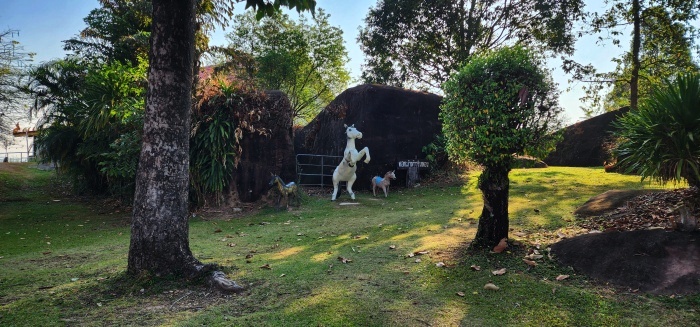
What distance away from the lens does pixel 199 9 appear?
33.8 ft

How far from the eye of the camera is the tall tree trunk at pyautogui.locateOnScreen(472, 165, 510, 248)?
4.80m

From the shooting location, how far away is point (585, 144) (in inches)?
712

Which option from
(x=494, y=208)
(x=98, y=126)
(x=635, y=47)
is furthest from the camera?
(x=635, y=47)

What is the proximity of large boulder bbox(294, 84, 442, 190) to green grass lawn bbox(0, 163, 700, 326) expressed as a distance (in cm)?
548

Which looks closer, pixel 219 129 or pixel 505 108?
pixel 505 108

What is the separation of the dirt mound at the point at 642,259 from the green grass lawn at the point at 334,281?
17cm

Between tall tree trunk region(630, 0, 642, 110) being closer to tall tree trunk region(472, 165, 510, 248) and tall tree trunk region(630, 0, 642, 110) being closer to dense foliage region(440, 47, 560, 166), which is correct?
dense foliage region(440, 47, 560, 166)

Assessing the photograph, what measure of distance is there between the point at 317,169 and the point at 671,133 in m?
11.4

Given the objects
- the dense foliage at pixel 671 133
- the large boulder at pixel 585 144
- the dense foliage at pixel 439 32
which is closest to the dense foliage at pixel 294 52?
the dense foliage at pixel 439 32

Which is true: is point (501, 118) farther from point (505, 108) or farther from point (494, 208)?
point (494, 208)

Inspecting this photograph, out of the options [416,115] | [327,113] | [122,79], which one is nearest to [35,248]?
[122,79]

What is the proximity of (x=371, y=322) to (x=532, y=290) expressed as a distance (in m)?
1.57

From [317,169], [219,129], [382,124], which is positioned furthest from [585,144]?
[219,129]

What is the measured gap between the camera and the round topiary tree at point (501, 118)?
15.2 ft
